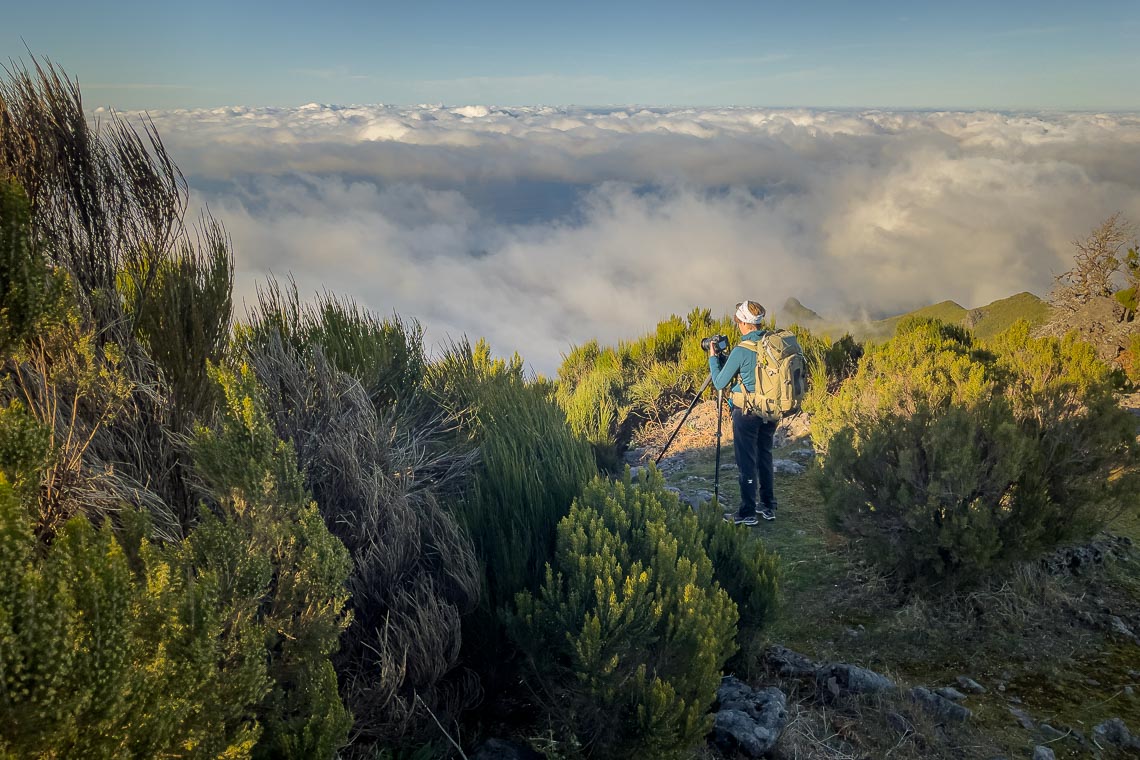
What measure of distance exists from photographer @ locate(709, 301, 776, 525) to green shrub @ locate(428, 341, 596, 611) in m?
2.09

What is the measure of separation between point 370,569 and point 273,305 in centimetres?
216

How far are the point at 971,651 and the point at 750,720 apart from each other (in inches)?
71.1

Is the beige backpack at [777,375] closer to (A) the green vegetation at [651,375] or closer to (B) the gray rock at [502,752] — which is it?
(A) the green vegetation at [651,375]

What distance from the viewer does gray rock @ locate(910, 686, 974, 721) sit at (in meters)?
3.28

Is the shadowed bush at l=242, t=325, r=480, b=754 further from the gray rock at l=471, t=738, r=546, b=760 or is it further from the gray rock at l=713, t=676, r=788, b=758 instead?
the gray rock at l=713, t=676, r=788, b=758

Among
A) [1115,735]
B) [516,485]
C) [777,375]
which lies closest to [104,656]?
[516,485]

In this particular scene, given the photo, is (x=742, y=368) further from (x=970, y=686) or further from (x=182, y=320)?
(x=182, y=320)

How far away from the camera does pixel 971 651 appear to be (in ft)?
13.0

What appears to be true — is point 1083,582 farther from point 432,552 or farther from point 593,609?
point 432,552

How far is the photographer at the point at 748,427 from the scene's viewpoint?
5763mm

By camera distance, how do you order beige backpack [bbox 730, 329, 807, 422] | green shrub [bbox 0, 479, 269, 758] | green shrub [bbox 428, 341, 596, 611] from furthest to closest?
beige backpack [bbox 730, 329, 807, 422] → green shrub [bbox 428, 341, 596, 611] → green shrub [bbox 0, 479, 269, 758]

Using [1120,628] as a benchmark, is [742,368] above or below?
above

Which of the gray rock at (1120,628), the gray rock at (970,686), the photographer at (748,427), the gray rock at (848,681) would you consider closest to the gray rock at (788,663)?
the gray rock at (848,681)

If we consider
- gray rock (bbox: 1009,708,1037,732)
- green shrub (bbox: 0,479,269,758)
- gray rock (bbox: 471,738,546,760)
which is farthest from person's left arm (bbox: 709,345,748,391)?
green shrub (bbox: 0,479,269,758)
